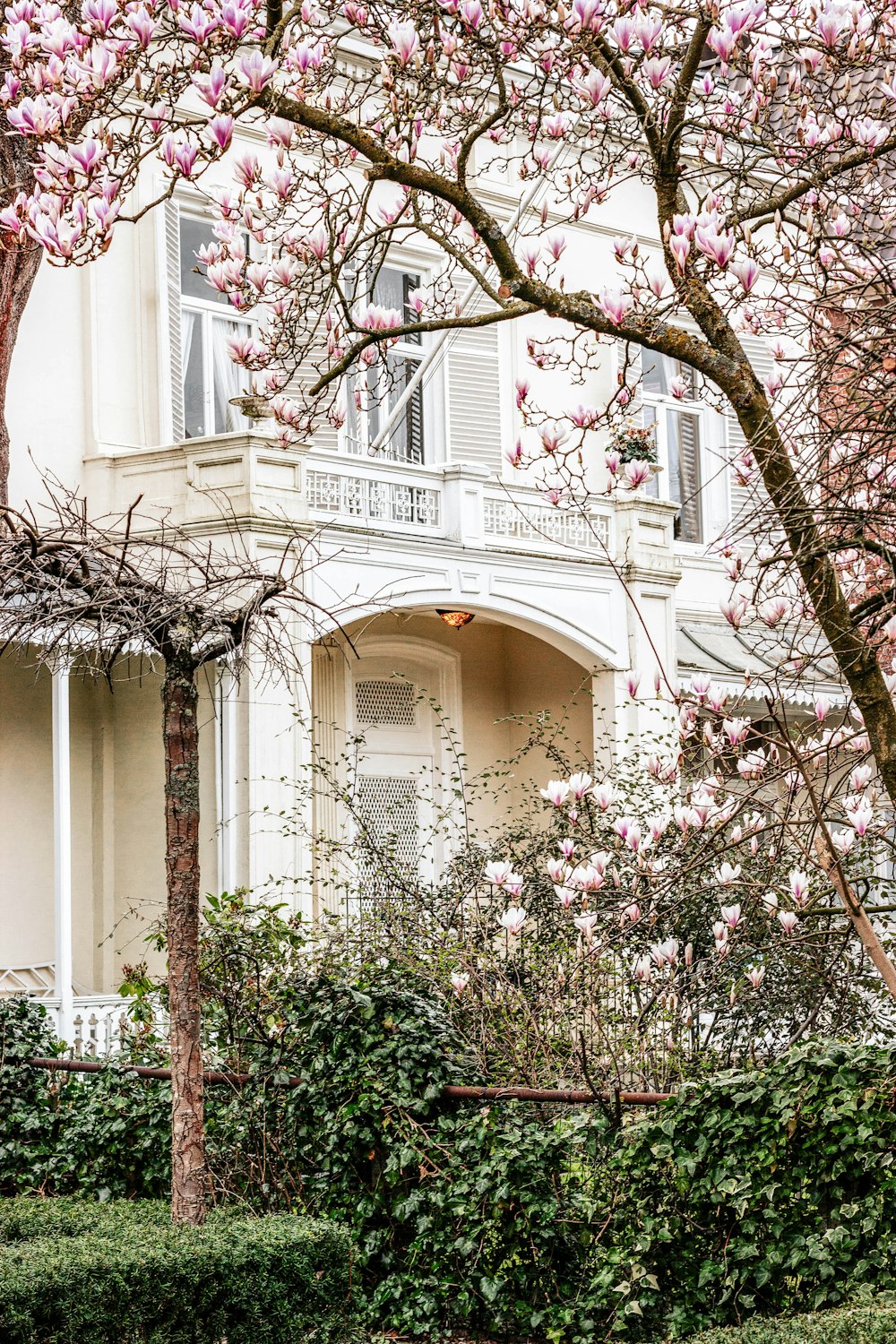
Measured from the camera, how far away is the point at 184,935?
6.73 metres

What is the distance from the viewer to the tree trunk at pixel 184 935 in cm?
653

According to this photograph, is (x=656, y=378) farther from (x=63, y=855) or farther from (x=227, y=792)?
(x=63, y=855)

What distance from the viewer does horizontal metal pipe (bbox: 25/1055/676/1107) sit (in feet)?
20.9

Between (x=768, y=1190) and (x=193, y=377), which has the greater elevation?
(x=193, y=377)

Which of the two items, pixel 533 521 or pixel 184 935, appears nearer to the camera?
pixel 184 935

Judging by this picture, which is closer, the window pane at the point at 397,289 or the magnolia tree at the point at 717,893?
the magnolia tree at the point at 717,893

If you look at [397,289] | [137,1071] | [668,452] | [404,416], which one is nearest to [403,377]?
[404,416]

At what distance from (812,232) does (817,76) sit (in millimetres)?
1229

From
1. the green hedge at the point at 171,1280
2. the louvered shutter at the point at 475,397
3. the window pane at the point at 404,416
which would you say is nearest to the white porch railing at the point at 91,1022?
the green hedge at the point at 171,1280

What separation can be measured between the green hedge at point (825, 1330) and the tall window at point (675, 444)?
1292 cm

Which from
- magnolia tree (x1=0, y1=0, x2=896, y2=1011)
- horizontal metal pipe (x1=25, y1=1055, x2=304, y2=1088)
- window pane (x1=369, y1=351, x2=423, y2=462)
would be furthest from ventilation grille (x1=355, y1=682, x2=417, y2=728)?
magnolia tree (x1=0, y1=0, x2=896, y2=1011)

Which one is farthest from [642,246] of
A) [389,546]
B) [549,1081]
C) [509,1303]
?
[509,1303]

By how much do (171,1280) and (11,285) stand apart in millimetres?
8200

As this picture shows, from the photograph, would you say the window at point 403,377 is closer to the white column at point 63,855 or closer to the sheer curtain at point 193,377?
the sheer curtain at point 193,377
